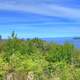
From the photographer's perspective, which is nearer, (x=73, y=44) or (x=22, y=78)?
(x=22, y=78)

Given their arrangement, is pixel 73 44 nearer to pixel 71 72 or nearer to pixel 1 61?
pixel 71 72

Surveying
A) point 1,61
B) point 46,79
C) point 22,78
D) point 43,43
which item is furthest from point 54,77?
point 43,43

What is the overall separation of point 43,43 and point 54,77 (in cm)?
496

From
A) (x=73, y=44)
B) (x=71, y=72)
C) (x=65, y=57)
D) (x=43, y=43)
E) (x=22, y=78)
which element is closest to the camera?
(x=22, y=78)

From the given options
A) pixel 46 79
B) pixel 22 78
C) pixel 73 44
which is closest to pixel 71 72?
pixel 46 79

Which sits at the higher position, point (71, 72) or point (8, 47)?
point (8, 47)

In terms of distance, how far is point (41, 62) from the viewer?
9.47 m

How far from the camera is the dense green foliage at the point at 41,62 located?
8.95 meters

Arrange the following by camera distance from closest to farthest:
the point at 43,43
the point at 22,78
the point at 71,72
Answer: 1. the point at 22,78
2. the point at 71,72
3. the point at 43,43

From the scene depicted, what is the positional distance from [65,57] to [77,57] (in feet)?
2.53

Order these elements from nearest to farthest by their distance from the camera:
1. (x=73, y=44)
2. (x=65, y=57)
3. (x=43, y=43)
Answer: (x=65, y=57) < (x=73, y=44) < (x=43, y=43)

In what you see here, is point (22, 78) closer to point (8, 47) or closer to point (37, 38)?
point (8, 47)

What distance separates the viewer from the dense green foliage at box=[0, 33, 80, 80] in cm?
895

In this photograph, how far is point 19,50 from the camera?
1056 centimetres
